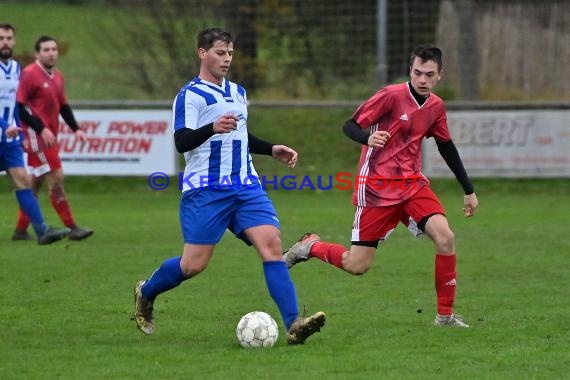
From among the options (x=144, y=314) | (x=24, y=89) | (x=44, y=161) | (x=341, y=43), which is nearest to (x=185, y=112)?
(x=144, y=314)

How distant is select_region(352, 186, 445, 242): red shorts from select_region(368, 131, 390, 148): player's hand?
568mm

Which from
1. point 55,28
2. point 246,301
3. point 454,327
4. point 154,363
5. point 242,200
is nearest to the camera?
point 154,363

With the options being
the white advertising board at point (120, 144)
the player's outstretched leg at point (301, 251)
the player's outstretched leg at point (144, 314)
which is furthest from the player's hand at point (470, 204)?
the white advertising board at point (120, 144)

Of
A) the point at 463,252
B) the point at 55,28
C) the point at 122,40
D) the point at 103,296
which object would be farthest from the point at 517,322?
the point at 55,28

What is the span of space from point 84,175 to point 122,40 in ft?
14.2

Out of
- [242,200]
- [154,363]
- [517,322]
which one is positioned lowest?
[517,322]

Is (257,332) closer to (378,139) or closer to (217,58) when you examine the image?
(378,139)

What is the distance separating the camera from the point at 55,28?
27000mm

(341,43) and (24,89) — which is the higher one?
(24,89)

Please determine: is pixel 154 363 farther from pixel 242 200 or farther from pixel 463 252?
pixel 463 252

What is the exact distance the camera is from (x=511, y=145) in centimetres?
1769

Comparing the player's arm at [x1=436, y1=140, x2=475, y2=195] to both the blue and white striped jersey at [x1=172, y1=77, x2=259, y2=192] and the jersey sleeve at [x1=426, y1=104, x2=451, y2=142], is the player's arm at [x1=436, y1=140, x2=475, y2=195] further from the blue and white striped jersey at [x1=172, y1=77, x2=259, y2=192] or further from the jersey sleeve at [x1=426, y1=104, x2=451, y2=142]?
the blue and white striped jersey at [x1=172, y1=77, x2=259, y2=192]

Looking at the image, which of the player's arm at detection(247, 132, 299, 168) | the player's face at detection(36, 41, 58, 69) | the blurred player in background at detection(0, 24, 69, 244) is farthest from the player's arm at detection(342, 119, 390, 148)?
the player's face at detection(36, 41, 58, 69)

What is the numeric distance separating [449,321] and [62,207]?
604 cm
